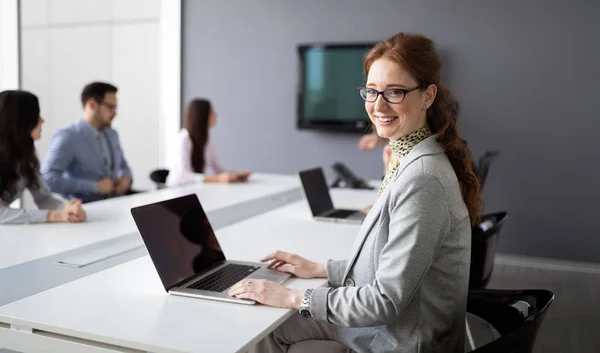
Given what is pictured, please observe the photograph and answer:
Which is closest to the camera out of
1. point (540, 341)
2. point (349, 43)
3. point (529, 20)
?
point (540, 341)

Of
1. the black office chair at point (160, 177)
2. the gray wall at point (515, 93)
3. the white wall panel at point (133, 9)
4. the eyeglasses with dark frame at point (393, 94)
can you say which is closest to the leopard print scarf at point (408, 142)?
the eyeglasses with dark frame at point (393, 94)

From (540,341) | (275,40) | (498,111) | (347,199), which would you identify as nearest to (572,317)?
(540,341)

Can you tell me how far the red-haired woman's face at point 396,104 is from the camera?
171cm

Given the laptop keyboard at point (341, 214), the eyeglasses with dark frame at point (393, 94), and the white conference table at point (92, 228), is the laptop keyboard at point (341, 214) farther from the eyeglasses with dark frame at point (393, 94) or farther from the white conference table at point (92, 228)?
the eyeglasses with dark frame at point (393, 94)

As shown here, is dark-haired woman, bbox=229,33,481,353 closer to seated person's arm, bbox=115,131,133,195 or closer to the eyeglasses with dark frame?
the eyeglasses with dark frame

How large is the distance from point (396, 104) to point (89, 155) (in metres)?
3.14

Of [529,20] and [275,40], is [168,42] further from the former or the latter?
[529,20]

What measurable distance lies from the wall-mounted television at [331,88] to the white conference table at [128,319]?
3.91m

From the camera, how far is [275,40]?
6.15m

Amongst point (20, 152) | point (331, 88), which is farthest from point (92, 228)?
point (331, 88)

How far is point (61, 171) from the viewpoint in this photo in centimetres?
412

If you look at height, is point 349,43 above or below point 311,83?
above

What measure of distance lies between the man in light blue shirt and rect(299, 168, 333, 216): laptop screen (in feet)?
5.19

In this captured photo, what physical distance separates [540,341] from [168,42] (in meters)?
4.80
